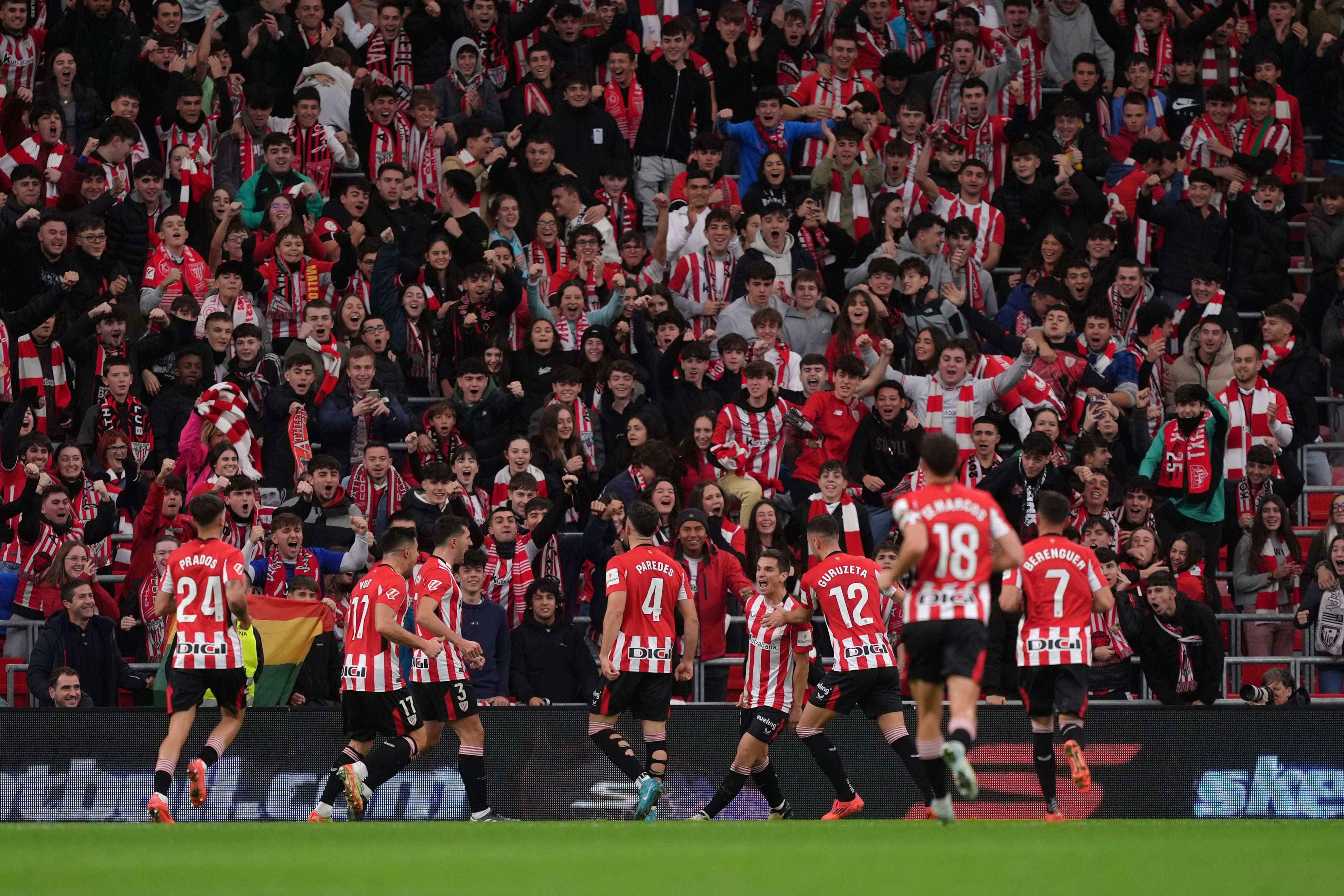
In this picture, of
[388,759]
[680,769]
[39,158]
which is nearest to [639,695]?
[680,769]

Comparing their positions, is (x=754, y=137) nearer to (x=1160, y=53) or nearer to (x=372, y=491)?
(x=1160, y=53)

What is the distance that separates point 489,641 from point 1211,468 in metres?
7.04

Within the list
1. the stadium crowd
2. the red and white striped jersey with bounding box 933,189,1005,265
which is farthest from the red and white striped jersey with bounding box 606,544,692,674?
the red and white striped jersey with bounding box 933,189,1005,265

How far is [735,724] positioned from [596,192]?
715 cm

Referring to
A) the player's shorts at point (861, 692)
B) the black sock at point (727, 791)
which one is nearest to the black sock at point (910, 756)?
the player's shorts at point (861, 692)

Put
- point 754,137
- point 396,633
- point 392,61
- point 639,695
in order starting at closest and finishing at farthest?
point 396,633
point 639,695
point 754,137
point 392,61

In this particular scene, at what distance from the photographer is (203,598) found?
12.9 metres

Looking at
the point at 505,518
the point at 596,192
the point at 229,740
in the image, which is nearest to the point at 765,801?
the point at 505,518

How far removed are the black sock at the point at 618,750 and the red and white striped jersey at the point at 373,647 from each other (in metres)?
1.61

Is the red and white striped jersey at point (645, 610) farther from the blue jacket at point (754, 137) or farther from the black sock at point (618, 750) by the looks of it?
the blue jacket at point (754, 137)

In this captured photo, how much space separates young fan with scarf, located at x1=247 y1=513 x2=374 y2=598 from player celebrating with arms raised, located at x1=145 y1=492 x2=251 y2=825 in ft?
6.19

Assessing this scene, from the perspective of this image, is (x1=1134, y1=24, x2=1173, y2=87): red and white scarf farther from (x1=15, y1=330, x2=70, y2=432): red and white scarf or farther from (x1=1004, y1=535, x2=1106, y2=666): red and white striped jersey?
(x1=15, y1=330, x2=70, y2=432): red and white scarf

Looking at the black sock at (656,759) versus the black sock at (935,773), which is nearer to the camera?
the black sock at (935,773)

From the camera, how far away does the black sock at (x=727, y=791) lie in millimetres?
13258
